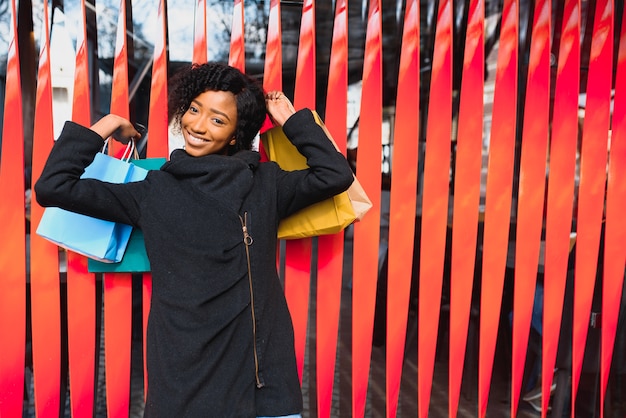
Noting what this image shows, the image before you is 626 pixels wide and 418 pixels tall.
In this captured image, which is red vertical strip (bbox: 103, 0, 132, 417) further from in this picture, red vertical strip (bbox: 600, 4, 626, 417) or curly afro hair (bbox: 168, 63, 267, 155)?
red vertical strip (bbox: 600, 4, 626, 417)

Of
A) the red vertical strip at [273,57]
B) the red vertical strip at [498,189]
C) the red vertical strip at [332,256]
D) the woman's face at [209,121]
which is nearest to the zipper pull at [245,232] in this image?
the woman's face at [209,121]

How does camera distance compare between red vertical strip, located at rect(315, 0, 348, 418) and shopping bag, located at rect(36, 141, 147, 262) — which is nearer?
shopping bag, located at rect(36, 141, 147, 262)

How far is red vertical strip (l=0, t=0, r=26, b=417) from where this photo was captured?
2.25 meters

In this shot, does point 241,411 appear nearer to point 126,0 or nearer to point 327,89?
point 327,89

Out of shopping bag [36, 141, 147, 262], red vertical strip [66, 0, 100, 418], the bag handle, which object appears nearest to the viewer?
shopping bag [36, 141, 147, 262]

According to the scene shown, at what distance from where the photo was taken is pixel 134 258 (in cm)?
218

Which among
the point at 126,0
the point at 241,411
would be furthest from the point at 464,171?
the point at 126,0

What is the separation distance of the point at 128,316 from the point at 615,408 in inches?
87.0

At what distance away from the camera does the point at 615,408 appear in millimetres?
2988

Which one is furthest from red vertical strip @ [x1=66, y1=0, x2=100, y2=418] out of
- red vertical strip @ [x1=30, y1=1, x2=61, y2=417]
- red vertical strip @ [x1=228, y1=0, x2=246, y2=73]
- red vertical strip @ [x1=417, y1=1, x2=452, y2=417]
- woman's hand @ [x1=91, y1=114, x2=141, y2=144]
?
red vertical strip @ [x1=417, y1=1, x2=452, y2=417]

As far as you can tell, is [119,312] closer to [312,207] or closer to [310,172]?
[312,207]

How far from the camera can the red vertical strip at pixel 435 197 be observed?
243 centimetres

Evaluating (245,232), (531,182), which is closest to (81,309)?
(245,232)

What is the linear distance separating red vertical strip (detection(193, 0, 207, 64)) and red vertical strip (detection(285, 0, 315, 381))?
0.34 meters
